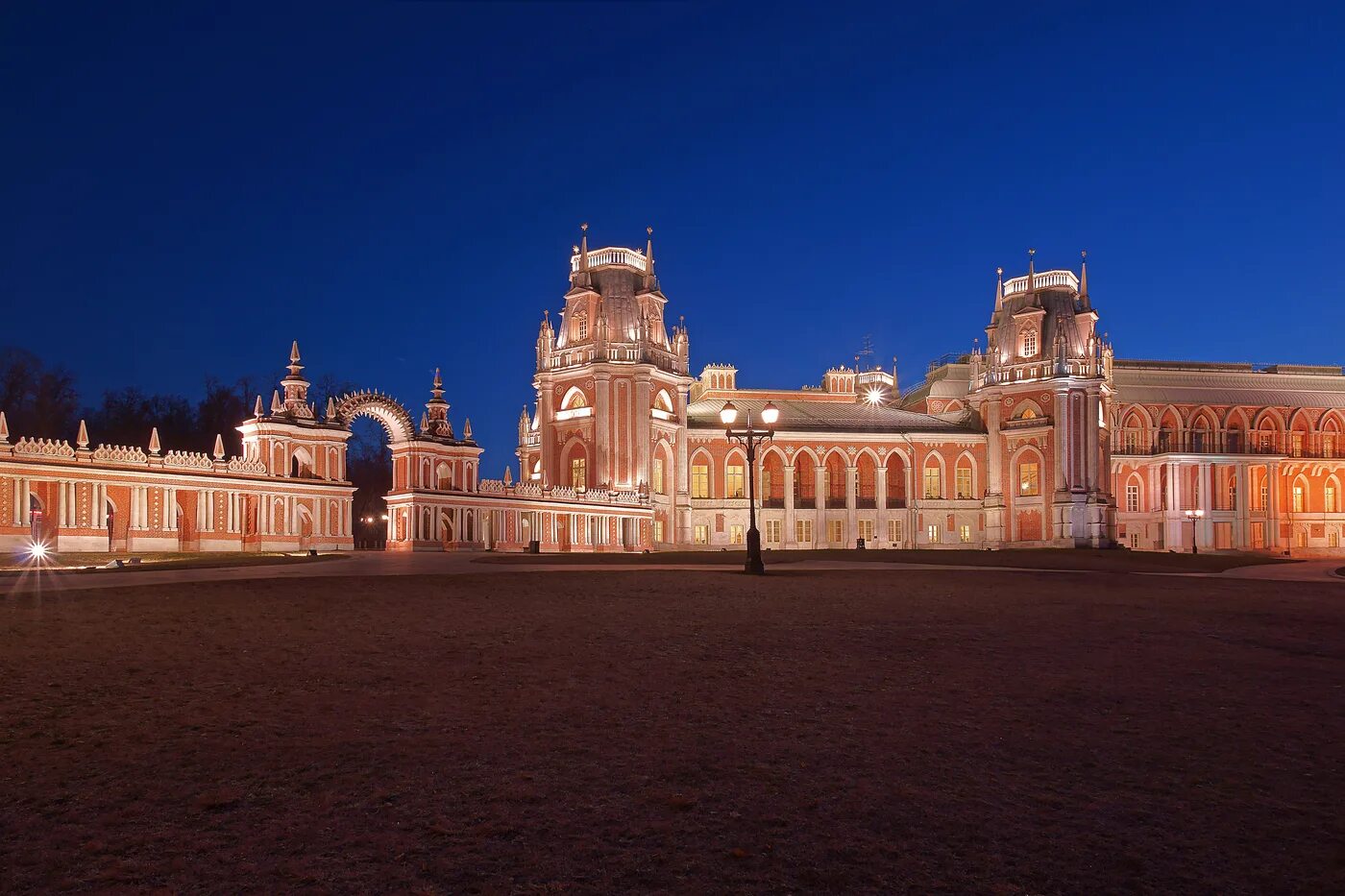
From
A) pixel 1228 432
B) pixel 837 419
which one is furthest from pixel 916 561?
pixel 1228 432

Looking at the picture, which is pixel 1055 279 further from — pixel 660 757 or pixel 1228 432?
pixel 660 757

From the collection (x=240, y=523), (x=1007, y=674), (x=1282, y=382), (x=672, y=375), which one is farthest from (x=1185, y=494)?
(x=1007, y=674)

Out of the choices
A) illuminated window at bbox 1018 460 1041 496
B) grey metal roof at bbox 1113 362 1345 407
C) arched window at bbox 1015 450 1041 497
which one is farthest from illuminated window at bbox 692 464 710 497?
grey metal roof at bbox 1113 362 1345 407

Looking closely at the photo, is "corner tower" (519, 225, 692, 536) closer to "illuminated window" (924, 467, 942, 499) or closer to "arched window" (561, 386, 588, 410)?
"arched window" (561, 386, 588, 410)

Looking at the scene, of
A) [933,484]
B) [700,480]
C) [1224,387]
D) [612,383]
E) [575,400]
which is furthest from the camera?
[1224,387]

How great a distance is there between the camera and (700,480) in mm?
68250

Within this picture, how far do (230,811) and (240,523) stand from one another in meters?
34.8

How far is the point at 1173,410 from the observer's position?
78.5 metres

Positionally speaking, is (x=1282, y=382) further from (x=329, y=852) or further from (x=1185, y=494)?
(x=329, y=852)

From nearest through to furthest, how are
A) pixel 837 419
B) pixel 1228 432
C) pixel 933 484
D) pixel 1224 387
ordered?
pixel 933 484 < pixel 837 419 < pixel 1228 432 < pixel 1224 387

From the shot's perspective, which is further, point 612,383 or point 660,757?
point 612,383

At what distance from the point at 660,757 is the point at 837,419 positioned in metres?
66.2

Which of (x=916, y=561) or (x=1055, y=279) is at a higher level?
(x=1055, y=279)

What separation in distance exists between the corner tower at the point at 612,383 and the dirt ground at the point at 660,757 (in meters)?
46.5
